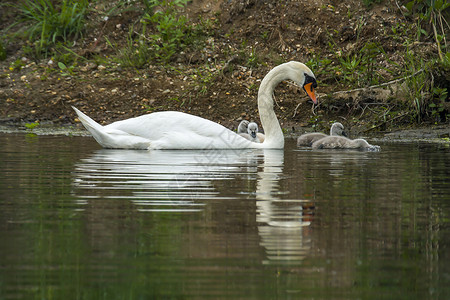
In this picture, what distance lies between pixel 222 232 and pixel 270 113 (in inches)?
278

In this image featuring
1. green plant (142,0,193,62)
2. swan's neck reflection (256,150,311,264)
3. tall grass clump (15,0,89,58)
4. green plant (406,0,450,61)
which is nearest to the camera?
swan's neck reflection (256,150,311,264)

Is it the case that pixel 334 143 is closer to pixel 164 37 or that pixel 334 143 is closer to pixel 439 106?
pixel 439 106

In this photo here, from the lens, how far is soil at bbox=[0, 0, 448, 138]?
1488 cm

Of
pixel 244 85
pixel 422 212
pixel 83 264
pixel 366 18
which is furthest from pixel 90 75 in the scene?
pixel 83 264

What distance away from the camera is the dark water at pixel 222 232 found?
3.29 metres

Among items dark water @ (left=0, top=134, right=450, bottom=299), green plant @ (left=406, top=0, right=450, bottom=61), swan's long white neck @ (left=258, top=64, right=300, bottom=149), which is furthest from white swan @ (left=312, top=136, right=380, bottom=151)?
green plant @ (left=406, top=0, right=450, bottom=61)

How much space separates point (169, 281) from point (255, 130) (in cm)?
838

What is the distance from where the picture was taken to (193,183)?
657 centimetres

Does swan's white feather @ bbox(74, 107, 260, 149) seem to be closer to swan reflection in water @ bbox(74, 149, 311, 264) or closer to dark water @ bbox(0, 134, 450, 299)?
swan reflection in water @ bbox(74, 149, 311, 264)

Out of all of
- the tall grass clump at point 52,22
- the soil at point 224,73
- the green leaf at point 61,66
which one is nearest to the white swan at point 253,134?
the soil at point 224,73

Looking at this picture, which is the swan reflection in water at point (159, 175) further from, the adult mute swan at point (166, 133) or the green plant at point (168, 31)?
the green plant at point (168, 31)

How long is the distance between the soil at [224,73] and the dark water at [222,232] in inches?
270

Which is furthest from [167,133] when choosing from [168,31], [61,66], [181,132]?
[61,66]

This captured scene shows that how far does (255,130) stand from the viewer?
1162 centimetres
